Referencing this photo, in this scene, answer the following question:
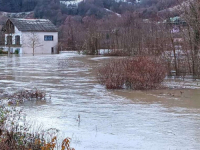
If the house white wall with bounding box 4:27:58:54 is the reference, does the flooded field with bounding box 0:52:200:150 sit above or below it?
below

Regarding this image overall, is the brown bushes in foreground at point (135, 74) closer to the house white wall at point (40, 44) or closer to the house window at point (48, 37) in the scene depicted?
the house white wall at point (40, 44)

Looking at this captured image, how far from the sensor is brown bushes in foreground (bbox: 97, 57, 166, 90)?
666 inches

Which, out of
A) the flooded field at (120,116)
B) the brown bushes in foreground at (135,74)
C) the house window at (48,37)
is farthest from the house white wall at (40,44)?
the brown bushes in foreground at (135,74)

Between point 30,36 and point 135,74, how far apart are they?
4585 cm

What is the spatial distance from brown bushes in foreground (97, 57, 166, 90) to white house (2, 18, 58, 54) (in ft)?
142

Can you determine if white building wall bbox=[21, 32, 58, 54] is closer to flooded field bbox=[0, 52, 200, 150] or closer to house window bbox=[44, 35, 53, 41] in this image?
house window bbox=[44, 35, 53, 41]

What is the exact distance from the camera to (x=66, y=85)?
1902cm

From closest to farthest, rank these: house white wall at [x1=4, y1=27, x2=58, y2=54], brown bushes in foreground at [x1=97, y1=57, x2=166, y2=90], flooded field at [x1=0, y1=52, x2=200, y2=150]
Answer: flooded field at [x1=0, y1=52, x2=200, y2=150] → brown bushes in foreground at [x1=97, y1=57, x2=166, y2=90] → house white wall at [x1=4, y1=27, x2=58, y2=54]

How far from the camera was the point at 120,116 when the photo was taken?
11.7m

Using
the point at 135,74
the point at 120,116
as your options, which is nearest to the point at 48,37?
the point at 135,74

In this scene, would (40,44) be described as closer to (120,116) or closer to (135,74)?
(135,74)

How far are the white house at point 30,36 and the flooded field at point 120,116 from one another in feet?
141

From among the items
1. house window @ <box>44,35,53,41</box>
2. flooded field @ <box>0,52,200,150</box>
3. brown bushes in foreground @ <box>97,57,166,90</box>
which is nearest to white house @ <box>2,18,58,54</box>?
house window @ <box>44,35,53,41</box>

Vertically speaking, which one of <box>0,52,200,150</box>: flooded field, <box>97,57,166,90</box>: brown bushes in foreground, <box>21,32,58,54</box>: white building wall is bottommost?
<box>0,52,200,150</box>: flooded field
